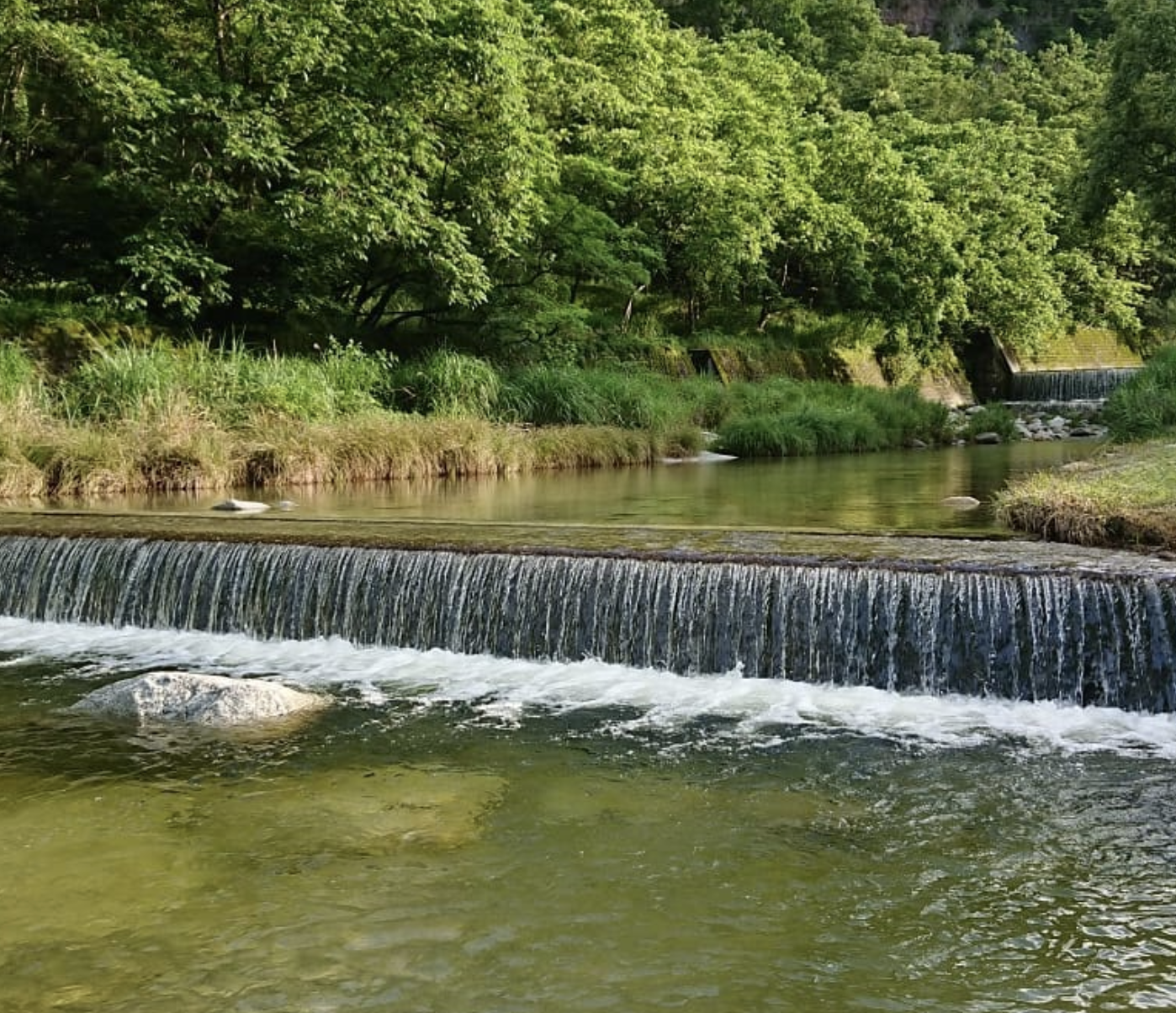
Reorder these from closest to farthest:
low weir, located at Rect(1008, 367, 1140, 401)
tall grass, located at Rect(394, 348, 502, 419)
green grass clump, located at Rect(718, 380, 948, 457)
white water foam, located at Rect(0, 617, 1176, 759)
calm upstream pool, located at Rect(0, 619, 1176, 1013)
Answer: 1. calm upstream pool, located at Rect(0, 619, 1176, 1013)
2. white water foam, located at Rect(0, 617, 1176, 759)
3. tall grass, located at Rect(394, 348, 502, 419)
4. green grass clump, located at Rect(718, 380, 948, 457)
5. low weir, located at Rect(1008, 367, 1140, 401)

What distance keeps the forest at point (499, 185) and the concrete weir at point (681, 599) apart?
31.0 feet

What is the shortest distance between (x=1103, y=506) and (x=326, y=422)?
1088 cm

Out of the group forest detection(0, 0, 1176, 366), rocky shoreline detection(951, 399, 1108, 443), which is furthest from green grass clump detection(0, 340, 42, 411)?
rocky shoreline detection(951, 399, 1108, 443)

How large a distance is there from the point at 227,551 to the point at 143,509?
3568 mm

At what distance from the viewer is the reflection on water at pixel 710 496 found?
38.2 ft

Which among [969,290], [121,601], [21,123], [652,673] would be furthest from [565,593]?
[969,290]

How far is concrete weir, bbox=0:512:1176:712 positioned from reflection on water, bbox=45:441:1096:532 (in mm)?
1761

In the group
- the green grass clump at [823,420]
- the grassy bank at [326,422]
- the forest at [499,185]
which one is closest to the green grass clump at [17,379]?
the grassy bank at [326,422]

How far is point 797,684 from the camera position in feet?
24.5

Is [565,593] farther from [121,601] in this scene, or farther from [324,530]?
[121,601]

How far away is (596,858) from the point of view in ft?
14.8

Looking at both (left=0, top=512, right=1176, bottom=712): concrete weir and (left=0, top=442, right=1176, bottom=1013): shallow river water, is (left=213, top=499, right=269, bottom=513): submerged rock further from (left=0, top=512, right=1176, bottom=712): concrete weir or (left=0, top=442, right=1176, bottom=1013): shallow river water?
(left=0, top=442, right=1176, bottom=1013): shallow river water

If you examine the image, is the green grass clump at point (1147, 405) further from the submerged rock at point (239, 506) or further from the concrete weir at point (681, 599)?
the submerged rock at point (239, 506)

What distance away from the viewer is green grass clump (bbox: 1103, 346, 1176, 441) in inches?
707
